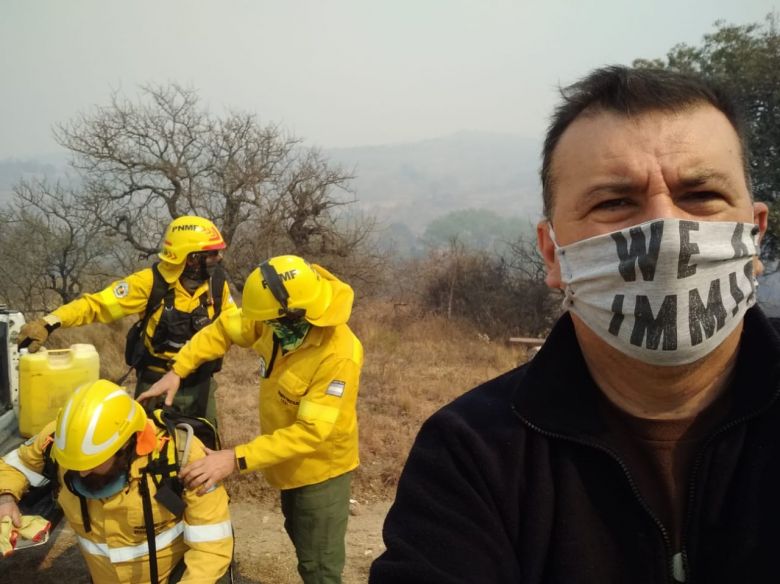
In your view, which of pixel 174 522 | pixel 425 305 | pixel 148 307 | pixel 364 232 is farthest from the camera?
pixel 425 305

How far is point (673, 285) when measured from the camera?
1.06 m

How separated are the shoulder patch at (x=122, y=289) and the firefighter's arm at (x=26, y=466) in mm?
1833

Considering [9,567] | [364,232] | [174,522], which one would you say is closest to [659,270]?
[174,522]

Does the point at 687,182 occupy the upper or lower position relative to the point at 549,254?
upper

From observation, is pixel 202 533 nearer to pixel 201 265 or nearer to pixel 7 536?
pixel 7 536

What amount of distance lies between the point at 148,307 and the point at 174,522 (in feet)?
7.56

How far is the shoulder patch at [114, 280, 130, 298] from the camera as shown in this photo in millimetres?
4656

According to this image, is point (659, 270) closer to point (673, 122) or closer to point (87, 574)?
point (673, 122)

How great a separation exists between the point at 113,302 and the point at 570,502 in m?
4.43

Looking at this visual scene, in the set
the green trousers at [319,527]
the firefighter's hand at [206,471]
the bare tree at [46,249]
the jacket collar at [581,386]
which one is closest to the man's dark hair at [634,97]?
the jacket collar at [581,386]

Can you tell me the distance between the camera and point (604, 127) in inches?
44.7

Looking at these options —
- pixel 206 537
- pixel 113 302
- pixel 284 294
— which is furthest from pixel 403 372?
pixel 206 537

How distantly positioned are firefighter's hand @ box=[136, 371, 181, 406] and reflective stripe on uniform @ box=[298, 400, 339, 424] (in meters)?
1.04

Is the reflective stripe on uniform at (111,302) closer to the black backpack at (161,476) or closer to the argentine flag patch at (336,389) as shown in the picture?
the black backpack at (161,476)
